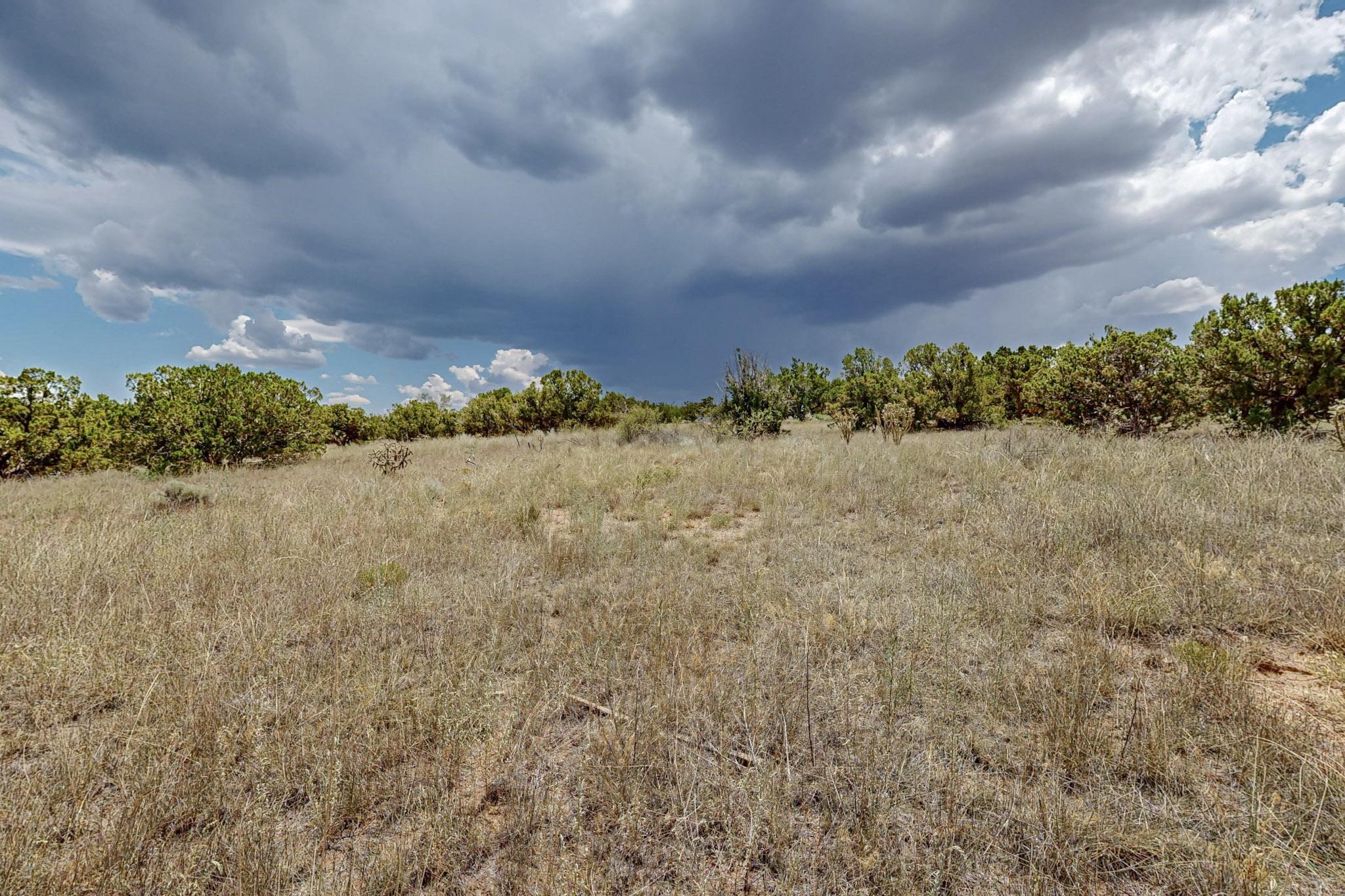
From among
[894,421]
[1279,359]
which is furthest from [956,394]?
[1279,359]

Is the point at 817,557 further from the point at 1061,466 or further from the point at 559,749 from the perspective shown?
the point at 1061,466

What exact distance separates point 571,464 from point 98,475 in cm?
1135

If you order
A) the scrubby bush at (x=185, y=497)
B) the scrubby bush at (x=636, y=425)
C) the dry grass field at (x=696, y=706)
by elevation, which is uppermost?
the scrubby bush at (x=636, y=425)

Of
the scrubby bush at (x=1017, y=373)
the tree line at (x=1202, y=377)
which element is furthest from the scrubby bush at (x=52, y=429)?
the scrubby bush at (x=1017, y=373)

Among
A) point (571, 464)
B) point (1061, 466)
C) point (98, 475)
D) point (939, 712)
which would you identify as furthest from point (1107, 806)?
point (98, 475)

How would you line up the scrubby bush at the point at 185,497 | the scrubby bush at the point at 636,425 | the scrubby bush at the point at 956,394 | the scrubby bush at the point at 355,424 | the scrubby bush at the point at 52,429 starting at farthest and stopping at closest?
the scrubby bush at the point at 355,424, the scrubby bush at the point at 956,394, the scrubby bush at the point at 636,425, the scrubby bush at the point at 52,429, the scrubby bush at the point at 185,497

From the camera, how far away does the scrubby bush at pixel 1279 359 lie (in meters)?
9.57

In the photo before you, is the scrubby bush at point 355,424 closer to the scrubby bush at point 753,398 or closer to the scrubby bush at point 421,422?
the scrubby bush at point 421,422

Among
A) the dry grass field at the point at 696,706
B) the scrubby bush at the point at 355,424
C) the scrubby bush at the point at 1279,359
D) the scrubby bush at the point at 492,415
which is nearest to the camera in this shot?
the dry grass field at the point at 696,706

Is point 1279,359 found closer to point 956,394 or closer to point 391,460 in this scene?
point 956,394

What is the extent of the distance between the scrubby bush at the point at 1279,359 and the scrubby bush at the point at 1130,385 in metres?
1.10

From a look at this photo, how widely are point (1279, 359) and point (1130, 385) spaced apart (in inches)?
119

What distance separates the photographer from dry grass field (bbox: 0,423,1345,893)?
6.41 feet

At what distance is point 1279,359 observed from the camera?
1019 cm
